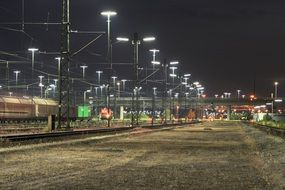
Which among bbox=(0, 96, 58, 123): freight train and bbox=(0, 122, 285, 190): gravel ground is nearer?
bbox=(0, 122, 285, 190): gravel ground

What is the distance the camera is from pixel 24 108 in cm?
8556

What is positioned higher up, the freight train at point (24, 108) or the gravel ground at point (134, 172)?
the freight train at point (24, 108)

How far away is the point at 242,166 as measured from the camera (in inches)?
872

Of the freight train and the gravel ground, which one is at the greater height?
the freight train

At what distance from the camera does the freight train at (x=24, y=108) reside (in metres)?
76.1

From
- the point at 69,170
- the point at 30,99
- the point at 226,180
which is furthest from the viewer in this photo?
the point at 30,99

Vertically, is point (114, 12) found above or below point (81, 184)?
above

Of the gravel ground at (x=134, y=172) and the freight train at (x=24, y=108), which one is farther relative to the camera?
the freight train at (x=24, y=108)

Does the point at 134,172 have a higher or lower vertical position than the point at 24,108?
lower

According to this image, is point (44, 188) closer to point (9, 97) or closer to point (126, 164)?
point (126, 164)

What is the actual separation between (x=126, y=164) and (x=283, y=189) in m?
8.45

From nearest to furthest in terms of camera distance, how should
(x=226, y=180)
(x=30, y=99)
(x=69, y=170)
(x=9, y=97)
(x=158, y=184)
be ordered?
(x=158, y=184)
(x=226, y=180)
(x=69, y=170)
(x=9, y=97)
(x=30, y=99)

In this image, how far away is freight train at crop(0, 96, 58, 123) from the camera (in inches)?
2997

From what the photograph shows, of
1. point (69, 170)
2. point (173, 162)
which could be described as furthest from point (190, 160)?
point (69, 170)
